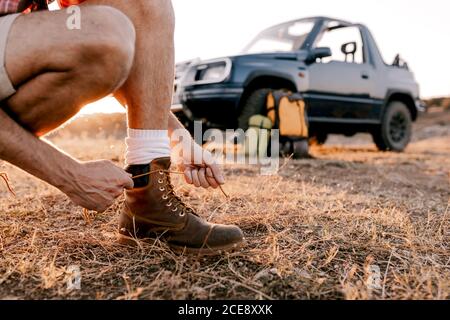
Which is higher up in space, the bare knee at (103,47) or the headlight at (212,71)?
the bare knee at (103,47)

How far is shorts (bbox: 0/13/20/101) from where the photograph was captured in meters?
1.31

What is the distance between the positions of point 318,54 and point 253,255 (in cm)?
465

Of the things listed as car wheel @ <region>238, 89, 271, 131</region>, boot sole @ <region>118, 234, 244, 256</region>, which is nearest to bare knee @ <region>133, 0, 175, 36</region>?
boot sole @ <region>118, 234, 244, 256</region>

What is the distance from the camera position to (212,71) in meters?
5.50

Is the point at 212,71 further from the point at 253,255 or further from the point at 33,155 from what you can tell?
the point at 33,155

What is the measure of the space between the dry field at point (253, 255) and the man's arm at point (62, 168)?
240mm

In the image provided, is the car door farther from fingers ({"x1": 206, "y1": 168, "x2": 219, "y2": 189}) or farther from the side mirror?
fingers ({"x1": 206, "y1": 168, "x2": 219, "y2": 189})

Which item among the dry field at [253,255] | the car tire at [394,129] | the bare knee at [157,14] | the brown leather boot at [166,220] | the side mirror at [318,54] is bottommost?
the car tire at [394,129]

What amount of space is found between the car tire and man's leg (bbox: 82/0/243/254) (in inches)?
255

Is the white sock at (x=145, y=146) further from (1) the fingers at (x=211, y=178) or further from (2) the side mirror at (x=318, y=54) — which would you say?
(2) the side mirror at (x=318, y=54)

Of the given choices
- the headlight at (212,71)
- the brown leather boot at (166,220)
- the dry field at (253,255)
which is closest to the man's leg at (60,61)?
the brown leather boot at (166,220)

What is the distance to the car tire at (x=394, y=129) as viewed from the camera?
7.61m

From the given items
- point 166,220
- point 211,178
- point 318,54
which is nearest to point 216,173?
point 211,178
